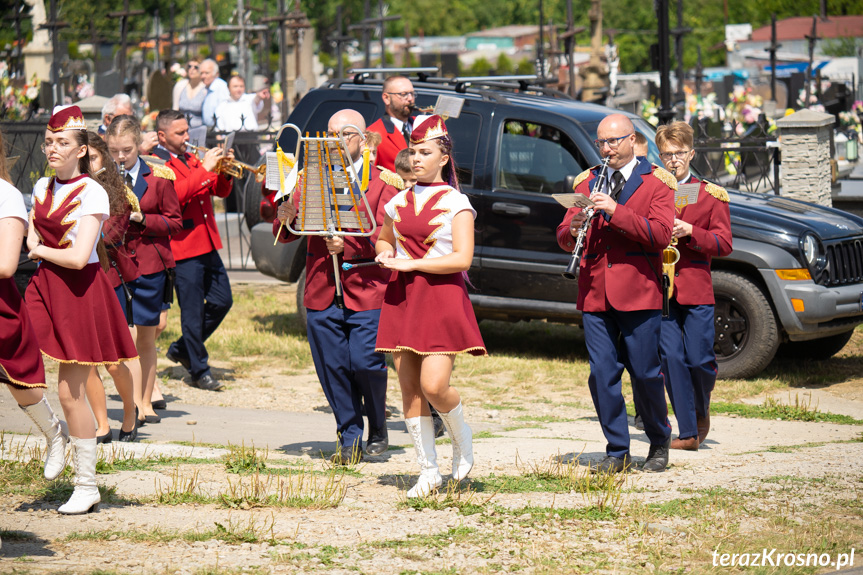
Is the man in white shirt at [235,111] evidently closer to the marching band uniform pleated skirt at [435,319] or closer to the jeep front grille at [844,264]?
the jeep front grille at [844,264]

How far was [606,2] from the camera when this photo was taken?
257 feet

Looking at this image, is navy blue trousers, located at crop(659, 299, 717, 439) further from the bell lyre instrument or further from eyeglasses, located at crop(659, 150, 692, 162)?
the bell lyre instrument

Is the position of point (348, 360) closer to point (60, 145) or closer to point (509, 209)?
point (60, 145)

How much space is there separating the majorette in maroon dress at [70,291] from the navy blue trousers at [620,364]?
8.27ft

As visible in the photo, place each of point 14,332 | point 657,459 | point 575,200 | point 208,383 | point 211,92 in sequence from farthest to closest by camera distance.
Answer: point 211,92 → point 208,383 → point 657,459 → point 575,200 → point 14,332

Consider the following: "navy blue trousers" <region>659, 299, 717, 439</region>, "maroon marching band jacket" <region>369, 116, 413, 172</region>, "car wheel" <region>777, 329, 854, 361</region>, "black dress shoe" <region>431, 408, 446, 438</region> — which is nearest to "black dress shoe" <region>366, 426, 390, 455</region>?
"black dress shoe" <region>431, 408, 446, 438</region>

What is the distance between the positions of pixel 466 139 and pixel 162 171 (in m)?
2.97

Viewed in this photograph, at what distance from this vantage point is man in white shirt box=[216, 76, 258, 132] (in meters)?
16.6

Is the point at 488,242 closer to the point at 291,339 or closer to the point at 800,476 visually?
the point at 291,339

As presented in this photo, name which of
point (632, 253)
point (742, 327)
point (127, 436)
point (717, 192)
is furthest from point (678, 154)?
point (127, 436)

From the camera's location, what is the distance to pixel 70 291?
5195 mm

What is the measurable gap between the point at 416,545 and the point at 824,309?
5215 mm

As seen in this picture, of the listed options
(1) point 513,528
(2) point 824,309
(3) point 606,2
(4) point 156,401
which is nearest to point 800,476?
(1) point 513,528

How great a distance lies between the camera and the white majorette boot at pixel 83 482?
5.12m
